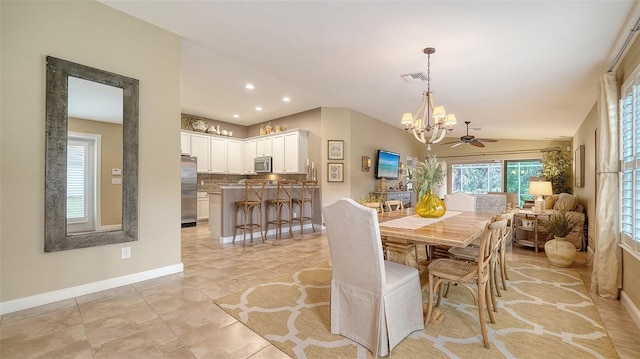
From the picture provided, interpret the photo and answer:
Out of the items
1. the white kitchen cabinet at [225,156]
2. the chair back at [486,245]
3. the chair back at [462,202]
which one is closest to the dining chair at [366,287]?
the chair back at [486,245]

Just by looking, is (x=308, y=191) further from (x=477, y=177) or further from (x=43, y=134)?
(x=477, y=177)

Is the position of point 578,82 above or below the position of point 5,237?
above

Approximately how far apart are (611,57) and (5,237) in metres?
5.75

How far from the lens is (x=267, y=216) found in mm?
5352

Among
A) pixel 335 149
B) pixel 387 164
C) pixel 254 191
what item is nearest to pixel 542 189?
pixel 387 164

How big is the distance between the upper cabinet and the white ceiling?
1498 mm

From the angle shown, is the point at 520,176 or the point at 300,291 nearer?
the point at 300,291

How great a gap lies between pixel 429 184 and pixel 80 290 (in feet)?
11.6

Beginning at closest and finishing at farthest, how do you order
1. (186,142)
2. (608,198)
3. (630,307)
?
(630,307)
(608,198)
(186,142)

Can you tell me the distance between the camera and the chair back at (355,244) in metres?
1.67

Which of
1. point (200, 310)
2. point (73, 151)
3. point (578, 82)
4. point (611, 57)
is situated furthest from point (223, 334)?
point (578, 82)

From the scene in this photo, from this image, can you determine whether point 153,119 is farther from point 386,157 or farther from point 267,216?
point 386,157

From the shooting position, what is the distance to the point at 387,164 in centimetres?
727

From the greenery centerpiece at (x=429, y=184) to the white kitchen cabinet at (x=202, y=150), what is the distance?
5.74 meters
